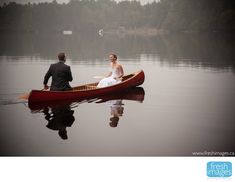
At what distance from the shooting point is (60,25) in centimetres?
4556

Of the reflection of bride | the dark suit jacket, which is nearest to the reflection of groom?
the dark suit jacket

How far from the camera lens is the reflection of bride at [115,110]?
7970 mm

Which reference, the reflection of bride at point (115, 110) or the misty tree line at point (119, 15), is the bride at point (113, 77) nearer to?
the reflection of bride at point (115, 110)

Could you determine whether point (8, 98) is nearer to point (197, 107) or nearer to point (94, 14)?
point (197, 107)

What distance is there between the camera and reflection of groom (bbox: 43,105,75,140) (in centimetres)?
743

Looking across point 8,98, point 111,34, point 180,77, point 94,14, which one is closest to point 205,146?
point 8,98

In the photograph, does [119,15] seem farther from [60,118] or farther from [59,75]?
[60,118]

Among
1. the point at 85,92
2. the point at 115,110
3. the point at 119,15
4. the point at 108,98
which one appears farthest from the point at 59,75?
the point at 119,15

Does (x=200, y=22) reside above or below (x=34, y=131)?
above

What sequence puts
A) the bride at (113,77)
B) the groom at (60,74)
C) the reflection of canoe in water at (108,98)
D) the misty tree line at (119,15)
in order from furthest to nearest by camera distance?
1. the misty tree line at (119,15)
2. the bride at (113,77)
3. the reflection of canoe in water at (108,98)
4. the groom at (60,74)

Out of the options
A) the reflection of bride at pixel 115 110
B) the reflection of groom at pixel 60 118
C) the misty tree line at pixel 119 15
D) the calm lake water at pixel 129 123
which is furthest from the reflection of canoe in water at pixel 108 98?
the misty tree line at pixel 119 15

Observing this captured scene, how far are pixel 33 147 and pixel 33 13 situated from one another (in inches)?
1053

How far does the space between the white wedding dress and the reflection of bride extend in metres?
0.86

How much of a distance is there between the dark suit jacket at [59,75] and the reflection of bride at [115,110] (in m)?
1.14
